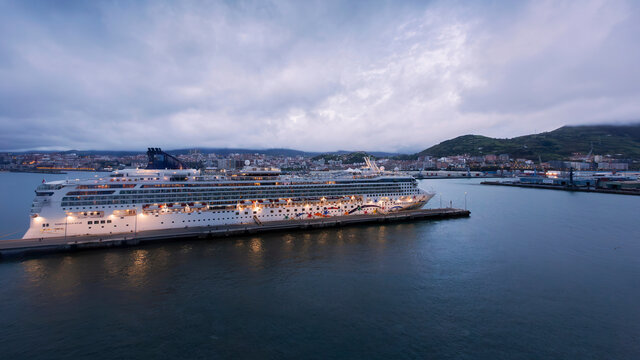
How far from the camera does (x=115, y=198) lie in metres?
20.5

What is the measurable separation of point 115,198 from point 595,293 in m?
29.6

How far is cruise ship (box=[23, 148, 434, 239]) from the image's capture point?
1920 cm

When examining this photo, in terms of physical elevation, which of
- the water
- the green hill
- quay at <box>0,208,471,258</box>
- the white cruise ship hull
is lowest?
the water

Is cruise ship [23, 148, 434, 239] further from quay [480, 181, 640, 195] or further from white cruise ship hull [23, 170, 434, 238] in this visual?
quay [480, 181, 640, 195]

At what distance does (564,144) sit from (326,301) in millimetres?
191160

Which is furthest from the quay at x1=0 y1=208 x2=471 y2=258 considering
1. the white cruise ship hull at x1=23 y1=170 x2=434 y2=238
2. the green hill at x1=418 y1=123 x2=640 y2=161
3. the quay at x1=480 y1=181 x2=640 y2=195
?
the green hill at x1=418 y1=123 x2=640 y2=161

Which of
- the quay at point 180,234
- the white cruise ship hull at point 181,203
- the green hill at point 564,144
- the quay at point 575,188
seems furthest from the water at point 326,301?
the green hill at point 564,144

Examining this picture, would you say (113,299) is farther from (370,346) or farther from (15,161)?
(15,161)

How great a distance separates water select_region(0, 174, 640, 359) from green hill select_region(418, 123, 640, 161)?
147044mm

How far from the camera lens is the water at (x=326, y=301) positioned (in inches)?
381

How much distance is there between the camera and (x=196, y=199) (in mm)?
23016

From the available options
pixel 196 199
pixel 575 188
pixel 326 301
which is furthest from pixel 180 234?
pixel 575 188

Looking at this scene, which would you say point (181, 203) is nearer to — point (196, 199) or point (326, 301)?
point (196, 199)

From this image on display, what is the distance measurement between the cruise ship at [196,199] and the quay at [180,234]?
0.87 metres
